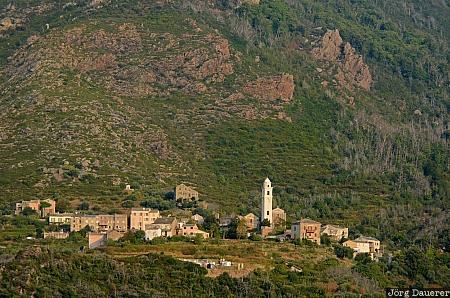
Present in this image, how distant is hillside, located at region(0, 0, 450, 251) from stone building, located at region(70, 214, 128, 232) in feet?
18.5

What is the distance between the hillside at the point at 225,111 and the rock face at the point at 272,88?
4.9 inches

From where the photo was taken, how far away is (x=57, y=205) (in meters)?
115

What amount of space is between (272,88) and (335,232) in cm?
3619

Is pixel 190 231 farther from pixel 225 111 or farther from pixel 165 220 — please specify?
pixel 225 111

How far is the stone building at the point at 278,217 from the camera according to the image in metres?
114

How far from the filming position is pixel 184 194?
119562 millimetres

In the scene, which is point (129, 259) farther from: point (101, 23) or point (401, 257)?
point (101, 23)

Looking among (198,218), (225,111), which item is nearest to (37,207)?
(198,218)

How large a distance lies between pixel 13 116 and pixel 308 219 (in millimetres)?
29904

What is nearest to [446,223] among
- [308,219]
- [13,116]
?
[308,219]

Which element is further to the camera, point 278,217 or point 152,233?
point 278,217

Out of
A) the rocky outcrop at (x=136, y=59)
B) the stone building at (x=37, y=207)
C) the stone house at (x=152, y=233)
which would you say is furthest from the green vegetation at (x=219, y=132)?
the stone house at (x=152, y=233)

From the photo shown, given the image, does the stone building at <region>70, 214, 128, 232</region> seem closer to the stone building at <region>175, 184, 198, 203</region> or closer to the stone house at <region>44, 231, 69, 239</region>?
the stone house at <region>44, 231, 69, 239</region>

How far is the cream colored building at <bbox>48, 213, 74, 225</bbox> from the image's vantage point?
111 m
